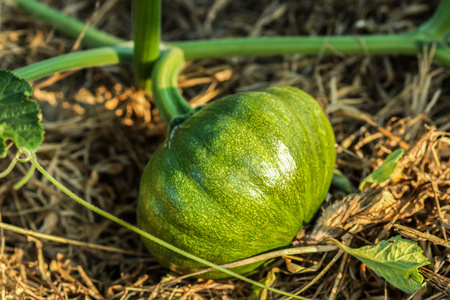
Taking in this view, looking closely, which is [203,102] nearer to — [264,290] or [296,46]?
[296,46]

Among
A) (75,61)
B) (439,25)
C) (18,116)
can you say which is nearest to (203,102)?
(75,61)

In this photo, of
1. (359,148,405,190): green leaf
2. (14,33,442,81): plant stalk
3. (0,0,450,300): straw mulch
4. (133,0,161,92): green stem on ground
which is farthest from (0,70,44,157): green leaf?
(359,148,405,190): green leaf

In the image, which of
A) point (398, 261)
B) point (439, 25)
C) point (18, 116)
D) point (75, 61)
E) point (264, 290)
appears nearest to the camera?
point (18, 116)

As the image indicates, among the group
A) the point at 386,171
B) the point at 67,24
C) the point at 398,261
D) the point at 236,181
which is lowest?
the point at 398,261

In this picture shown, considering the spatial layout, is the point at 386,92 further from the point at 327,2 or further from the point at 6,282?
the point at 6,282

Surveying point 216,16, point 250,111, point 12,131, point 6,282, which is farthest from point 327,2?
point 6,282

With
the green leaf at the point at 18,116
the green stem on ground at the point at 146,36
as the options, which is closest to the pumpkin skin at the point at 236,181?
the green leaf at the point at 18,116
